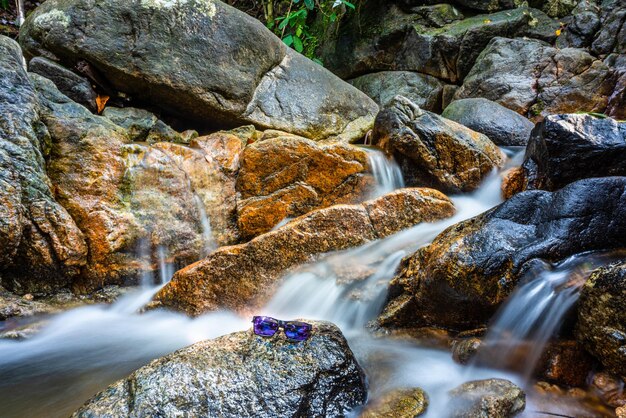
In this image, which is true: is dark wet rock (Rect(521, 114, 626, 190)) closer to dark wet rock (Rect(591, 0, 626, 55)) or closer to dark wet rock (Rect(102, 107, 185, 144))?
dark wet rock (Rect(102, 107, 185, 144))

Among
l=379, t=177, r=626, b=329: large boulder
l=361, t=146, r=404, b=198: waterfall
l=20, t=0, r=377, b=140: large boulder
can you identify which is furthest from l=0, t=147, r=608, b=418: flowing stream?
l=20, t=0, r=377, b=140: large boulder

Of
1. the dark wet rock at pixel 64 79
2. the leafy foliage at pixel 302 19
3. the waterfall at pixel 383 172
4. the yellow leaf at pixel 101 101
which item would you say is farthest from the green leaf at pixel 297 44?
the dark wet rock at pixel 64 79

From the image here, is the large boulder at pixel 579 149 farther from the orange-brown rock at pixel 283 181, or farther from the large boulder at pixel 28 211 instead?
the large boulder at pixel 28 211

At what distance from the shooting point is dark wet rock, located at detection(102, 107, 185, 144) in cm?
641

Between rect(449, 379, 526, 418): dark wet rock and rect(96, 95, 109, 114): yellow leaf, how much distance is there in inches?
280

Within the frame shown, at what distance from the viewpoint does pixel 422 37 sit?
11.9 meters

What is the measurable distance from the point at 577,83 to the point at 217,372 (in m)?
11.0

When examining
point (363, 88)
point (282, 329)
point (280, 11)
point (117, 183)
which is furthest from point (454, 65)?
point (282, 329)

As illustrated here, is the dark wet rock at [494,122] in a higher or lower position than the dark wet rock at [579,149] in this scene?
higher

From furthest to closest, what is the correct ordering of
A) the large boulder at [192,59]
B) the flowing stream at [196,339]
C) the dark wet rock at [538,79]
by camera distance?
the dark wet rock at [538,79] < the large boulder at [192,59] < the flowing stream at [196,339]

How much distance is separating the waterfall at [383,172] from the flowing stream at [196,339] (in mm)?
1431

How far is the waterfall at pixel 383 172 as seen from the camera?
5.98m

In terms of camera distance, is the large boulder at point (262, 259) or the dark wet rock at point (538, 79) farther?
the dark wet rock at point (538, 79)

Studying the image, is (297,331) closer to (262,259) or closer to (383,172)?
(262,259)
